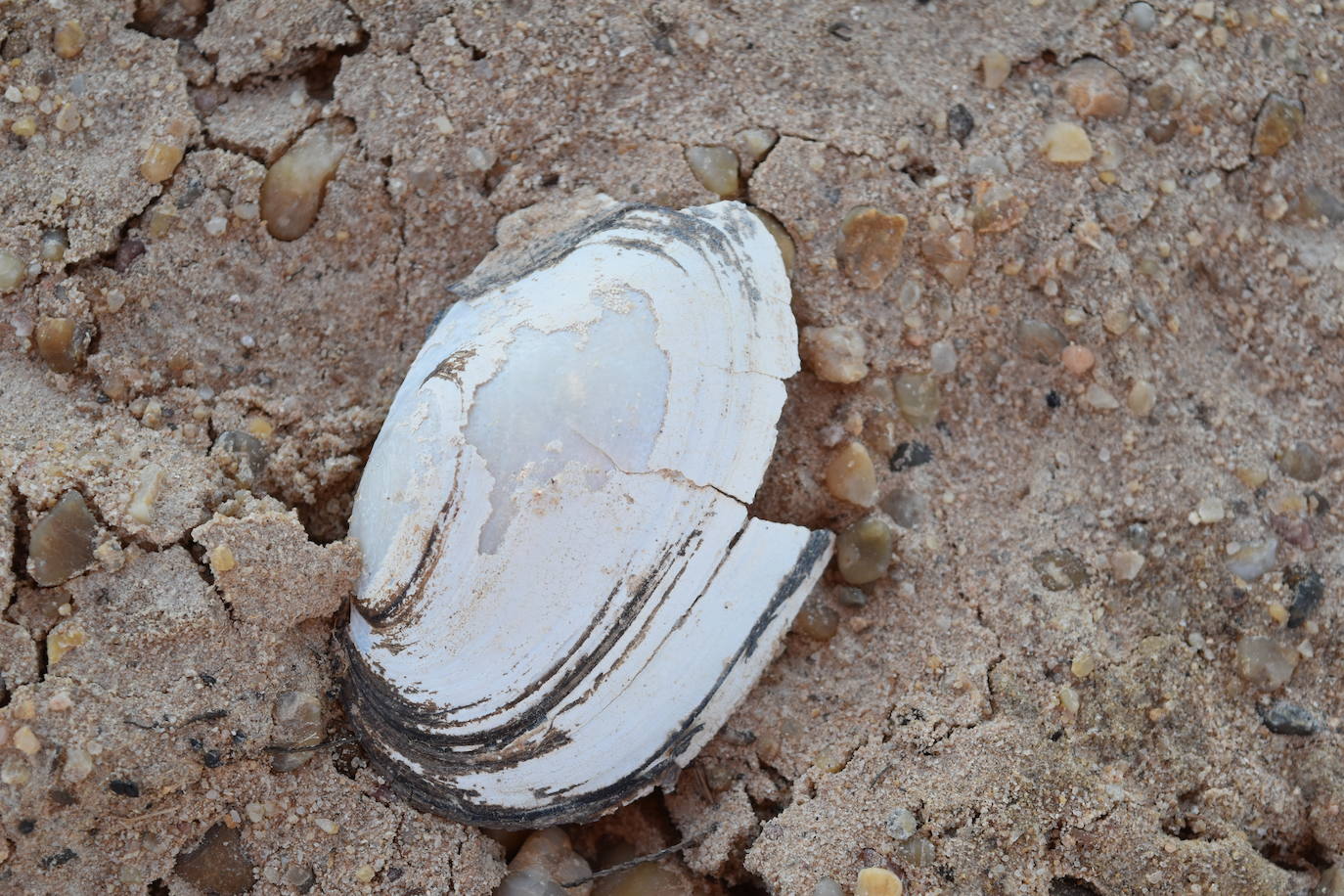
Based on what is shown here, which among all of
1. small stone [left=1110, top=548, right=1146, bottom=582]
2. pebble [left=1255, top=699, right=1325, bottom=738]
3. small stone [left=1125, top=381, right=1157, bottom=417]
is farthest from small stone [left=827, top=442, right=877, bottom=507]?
pebble [left=1255, top=699, right=1325, bottom=738]

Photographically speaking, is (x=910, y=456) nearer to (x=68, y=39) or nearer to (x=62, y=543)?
(x=62, y=543)

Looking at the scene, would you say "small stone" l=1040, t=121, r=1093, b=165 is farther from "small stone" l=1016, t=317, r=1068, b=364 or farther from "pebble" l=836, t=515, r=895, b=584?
"pebble" l=836, t=515, r=895, b=584

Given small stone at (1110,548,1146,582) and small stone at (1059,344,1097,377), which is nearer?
small stone at (1110,548,1146,582)

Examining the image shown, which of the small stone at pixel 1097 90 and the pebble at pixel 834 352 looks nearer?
the pebble at pixel 834 352

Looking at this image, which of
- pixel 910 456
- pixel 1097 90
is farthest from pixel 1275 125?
pixel 910 456

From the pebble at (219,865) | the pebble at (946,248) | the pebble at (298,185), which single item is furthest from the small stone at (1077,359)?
the pebble at (219,865)

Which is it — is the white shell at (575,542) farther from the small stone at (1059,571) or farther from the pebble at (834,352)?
the small stone at (1059,571)

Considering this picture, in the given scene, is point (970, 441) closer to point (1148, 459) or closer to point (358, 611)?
point (1148, 459)
